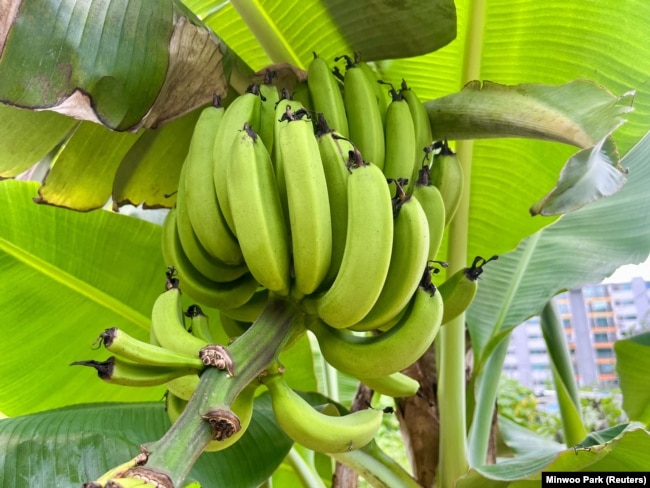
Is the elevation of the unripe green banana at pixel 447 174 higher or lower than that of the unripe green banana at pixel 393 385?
higher

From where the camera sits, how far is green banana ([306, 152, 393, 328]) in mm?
558

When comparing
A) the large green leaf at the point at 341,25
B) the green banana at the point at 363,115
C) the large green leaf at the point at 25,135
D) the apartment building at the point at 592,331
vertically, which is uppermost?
the apartment building at the point at 592,331

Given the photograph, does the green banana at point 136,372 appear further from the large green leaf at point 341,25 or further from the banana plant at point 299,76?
the large green leaf at point 341,25

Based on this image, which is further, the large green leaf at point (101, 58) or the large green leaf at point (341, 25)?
the large green leaf at point (341, 25)

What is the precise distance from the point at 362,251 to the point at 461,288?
0.22m

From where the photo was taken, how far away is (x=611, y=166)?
2.01 ft

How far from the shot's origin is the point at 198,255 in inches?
26.7

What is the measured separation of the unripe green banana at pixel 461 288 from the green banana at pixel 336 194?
0.19 m

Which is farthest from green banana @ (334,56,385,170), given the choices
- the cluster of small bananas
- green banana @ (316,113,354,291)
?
green banana @ (316,113,354,291)

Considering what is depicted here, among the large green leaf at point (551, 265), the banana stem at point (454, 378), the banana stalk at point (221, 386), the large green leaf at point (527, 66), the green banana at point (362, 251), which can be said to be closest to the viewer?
the banana stalk at point (221, 386)

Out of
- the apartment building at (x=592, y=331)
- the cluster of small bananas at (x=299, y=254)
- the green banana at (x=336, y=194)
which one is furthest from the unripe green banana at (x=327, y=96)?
the apartment building at (x=592, y=331)

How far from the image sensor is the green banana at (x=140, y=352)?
0.48 m

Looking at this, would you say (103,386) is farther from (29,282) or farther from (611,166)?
(611,166)

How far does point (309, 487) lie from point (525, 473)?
1.53 feet
